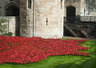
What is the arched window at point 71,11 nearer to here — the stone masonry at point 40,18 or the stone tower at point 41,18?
the stone masonry at point 40,18

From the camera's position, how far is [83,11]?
2309 cm

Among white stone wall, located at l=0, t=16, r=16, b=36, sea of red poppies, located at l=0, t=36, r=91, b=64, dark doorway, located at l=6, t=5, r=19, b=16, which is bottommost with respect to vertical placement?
sea of red poppies, located at l=0, t=36, r=91, b=64

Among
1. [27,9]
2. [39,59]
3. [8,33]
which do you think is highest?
[27,9]

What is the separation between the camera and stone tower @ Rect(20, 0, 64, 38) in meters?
14.0

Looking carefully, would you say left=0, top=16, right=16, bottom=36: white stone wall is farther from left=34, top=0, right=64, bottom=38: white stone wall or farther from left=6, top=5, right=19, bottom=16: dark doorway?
left=6, top=5, right=19, bottom=16: dark doorway

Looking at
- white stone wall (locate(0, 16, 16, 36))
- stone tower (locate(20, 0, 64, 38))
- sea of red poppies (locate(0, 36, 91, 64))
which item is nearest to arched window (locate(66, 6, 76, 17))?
stone tower (locate(20, 0, 64, 38))

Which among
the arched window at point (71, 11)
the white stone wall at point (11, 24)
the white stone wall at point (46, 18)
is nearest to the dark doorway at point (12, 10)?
the white stone wall at point (11, 24)

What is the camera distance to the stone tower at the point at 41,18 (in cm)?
1402

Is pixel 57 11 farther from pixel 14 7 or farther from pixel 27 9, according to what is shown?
pixel 14 7

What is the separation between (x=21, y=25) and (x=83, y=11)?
39.0ft

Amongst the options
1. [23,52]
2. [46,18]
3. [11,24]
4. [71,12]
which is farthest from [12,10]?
[23,52]

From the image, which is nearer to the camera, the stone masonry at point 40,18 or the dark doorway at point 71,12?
the stone masonry at point 40,18

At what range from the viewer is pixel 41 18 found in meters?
14.1

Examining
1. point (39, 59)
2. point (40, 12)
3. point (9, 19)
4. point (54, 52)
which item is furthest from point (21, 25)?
point (39, 59)
